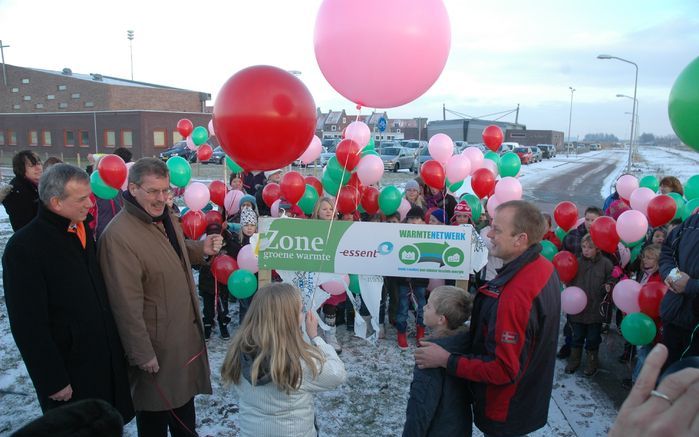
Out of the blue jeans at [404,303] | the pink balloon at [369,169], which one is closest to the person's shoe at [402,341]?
the blue jeans at [404,303]

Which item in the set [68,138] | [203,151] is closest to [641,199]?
[203,151]

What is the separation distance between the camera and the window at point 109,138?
35312mm

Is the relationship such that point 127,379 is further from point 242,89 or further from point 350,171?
point 350,171

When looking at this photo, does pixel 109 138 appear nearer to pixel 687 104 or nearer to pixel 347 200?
pixel 347 200

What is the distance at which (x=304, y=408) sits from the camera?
200 centimetres

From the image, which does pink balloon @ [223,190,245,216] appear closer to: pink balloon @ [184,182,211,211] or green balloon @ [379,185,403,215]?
pink balloon @ [184,182,211,211]

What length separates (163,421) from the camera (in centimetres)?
263

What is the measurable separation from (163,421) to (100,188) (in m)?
3.22

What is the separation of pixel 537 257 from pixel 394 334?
3224 millimetres

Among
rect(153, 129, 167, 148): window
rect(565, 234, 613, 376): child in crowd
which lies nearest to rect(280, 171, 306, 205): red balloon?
rect(565, 234, 613, 376): child in crowd

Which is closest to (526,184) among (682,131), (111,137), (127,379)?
(682,131)

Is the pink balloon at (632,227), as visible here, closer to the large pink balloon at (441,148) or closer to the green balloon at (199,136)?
the large pink balloon at (441,148)

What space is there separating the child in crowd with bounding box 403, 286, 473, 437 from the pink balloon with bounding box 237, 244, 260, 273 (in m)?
2.50

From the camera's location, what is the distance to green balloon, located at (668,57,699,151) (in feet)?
8.23
